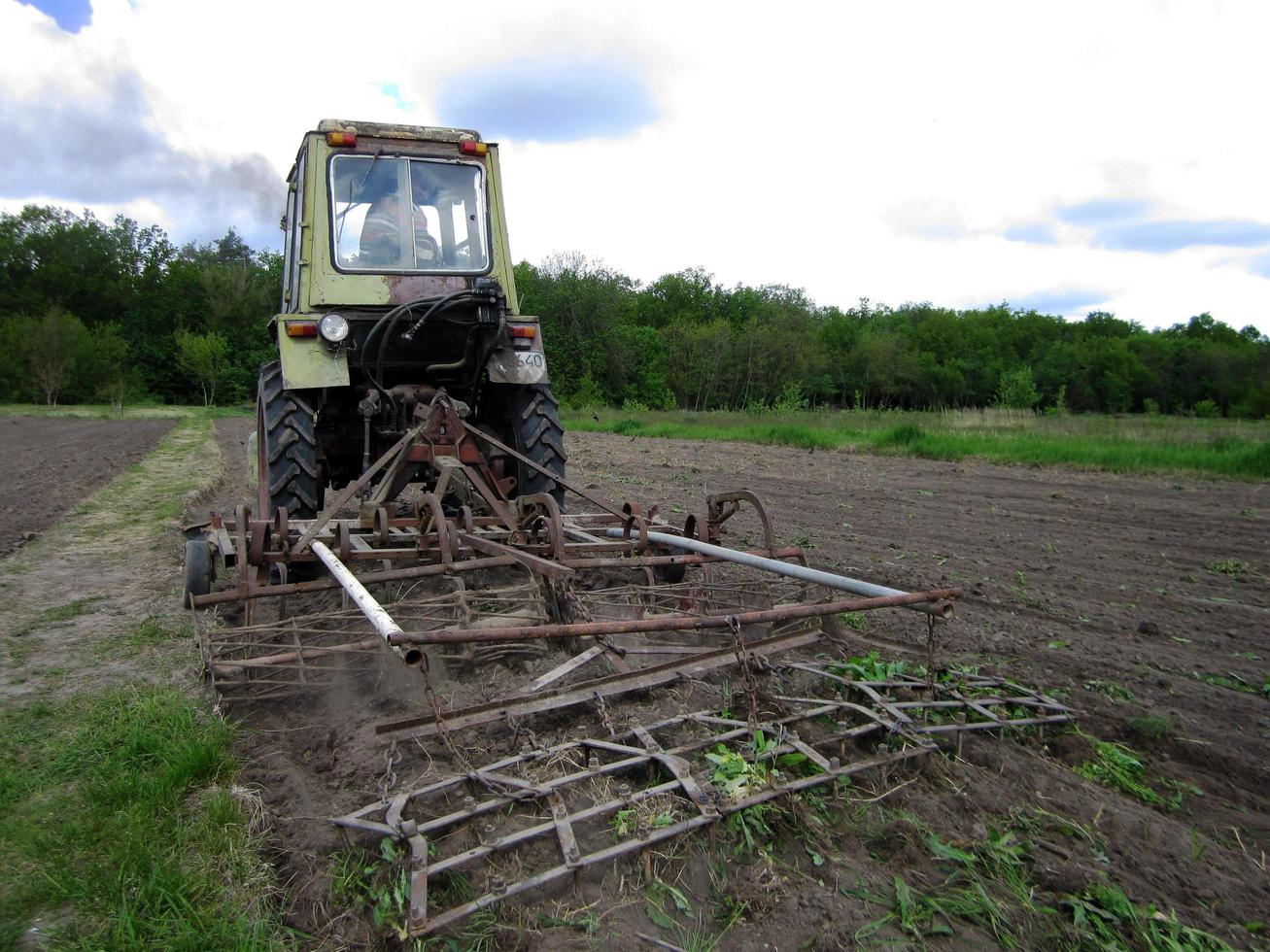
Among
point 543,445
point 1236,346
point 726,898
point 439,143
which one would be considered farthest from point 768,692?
point 1236,346

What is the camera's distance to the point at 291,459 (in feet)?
15.6

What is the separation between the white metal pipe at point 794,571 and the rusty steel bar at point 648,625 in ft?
0.18

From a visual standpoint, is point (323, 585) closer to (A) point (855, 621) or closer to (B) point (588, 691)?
(B) point (588, 691)

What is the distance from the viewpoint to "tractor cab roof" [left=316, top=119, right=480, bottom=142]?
16.5 ft

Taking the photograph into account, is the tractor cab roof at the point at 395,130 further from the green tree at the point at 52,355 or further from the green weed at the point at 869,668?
the green tree at the point at 52,355

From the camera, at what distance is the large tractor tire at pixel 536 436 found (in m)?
5.30

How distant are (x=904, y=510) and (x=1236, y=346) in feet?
158

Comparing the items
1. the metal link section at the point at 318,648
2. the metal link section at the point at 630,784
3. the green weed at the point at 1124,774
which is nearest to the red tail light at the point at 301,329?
the metal link section at the point at 318,648

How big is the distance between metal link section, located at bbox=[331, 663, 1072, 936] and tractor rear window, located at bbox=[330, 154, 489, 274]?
12.0ft

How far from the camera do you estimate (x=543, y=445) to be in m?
5.31

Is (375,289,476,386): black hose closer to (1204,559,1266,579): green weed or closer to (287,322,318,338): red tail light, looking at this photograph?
(287,322,318,338): red tail light

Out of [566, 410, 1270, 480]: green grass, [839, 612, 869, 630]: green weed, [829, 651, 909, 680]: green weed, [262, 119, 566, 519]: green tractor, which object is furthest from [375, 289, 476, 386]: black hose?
[566, 410, 1270, 480]: green grass

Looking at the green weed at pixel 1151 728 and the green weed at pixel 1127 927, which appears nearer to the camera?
the green weed at pixel 1127 927

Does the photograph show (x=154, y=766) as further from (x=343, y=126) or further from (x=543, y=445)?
(x=343, y=126)
